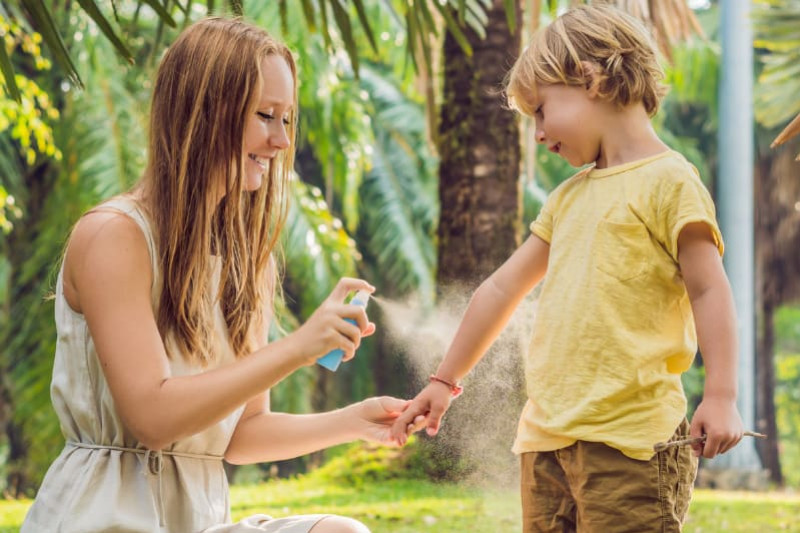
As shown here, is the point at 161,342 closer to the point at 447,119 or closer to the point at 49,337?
the point at 447,119

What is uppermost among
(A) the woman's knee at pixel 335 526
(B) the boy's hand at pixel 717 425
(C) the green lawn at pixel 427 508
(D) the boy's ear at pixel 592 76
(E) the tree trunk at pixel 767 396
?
(D) the boy's ear at pixel 592 76

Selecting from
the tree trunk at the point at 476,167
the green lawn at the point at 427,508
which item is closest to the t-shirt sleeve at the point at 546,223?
the green lawn at the point at 427,508

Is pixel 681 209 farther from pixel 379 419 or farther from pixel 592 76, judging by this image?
pixel 379 419

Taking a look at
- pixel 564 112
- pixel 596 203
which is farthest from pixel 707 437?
pixel 564 112

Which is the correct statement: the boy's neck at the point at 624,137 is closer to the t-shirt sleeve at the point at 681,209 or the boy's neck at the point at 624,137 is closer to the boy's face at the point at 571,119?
the boy's face at the point at 571,119

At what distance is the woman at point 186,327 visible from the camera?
206 cm

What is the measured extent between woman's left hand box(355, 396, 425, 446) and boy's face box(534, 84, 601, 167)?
69cm

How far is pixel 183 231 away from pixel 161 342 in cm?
25

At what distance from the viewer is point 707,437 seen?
2.05m

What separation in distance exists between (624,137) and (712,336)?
486 mm

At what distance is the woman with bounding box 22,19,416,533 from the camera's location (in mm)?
2064

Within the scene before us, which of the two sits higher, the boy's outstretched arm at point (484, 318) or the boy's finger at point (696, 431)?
the boy's outstretched arm at point (484, 318)

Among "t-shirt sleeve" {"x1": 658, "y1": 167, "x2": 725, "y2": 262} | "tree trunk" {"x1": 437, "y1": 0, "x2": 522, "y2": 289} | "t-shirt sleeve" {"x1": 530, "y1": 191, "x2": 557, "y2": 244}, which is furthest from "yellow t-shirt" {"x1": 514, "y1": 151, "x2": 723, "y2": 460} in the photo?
"tree trunk" {"x1": 437, "y1": 0, "x2": 522, "y2": 289}

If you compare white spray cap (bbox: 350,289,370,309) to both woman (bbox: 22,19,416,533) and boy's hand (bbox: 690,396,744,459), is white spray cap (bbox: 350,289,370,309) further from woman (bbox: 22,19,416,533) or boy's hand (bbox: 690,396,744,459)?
boy's hand (bbox: 690,396,744,459)
